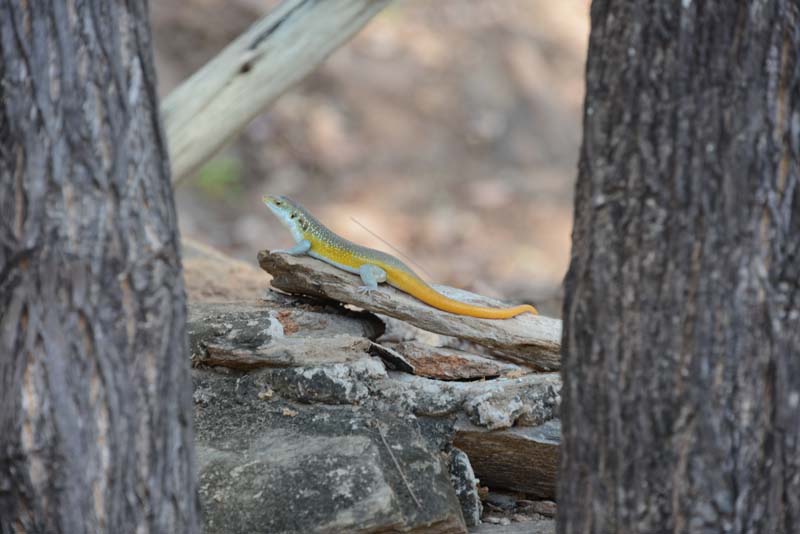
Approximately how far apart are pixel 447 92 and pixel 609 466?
1218 cm

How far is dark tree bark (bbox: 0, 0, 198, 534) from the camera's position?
9.04 feet

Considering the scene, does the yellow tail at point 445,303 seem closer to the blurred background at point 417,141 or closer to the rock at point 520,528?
the rock at point 520,528

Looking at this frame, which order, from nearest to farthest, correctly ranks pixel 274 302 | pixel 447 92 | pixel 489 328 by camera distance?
pixel 489 328 → pixel 274 302 → pixel 447 92

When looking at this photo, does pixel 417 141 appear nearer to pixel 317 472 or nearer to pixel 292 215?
pixel 292 215

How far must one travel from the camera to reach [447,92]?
48.1ft

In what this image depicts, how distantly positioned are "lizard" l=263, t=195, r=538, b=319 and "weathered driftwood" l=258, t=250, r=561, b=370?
0.04 metres

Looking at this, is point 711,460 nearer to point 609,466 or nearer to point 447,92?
point 609,466

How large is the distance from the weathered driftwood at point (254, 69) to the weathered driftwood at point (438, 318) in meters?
1.38

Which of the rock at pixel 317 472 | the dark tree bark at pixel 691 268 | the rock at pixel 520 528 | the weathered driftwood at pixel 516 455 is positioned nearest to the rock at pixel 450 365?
the weathered driftwood at pixel 516 455

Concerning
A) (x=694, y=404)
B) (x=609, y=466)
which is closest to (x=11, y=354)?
(x=609, y=466)

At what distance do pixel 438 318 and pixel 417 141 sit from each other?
390 inches

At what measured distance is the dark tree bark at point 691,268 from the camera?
2.72 metres

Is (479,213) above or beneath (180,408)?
above

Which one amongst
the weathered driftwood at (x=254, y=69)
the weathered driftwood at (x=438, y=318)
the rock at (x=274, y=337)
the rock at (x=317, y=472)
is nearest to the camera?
the rock at (x=317, y=472)
